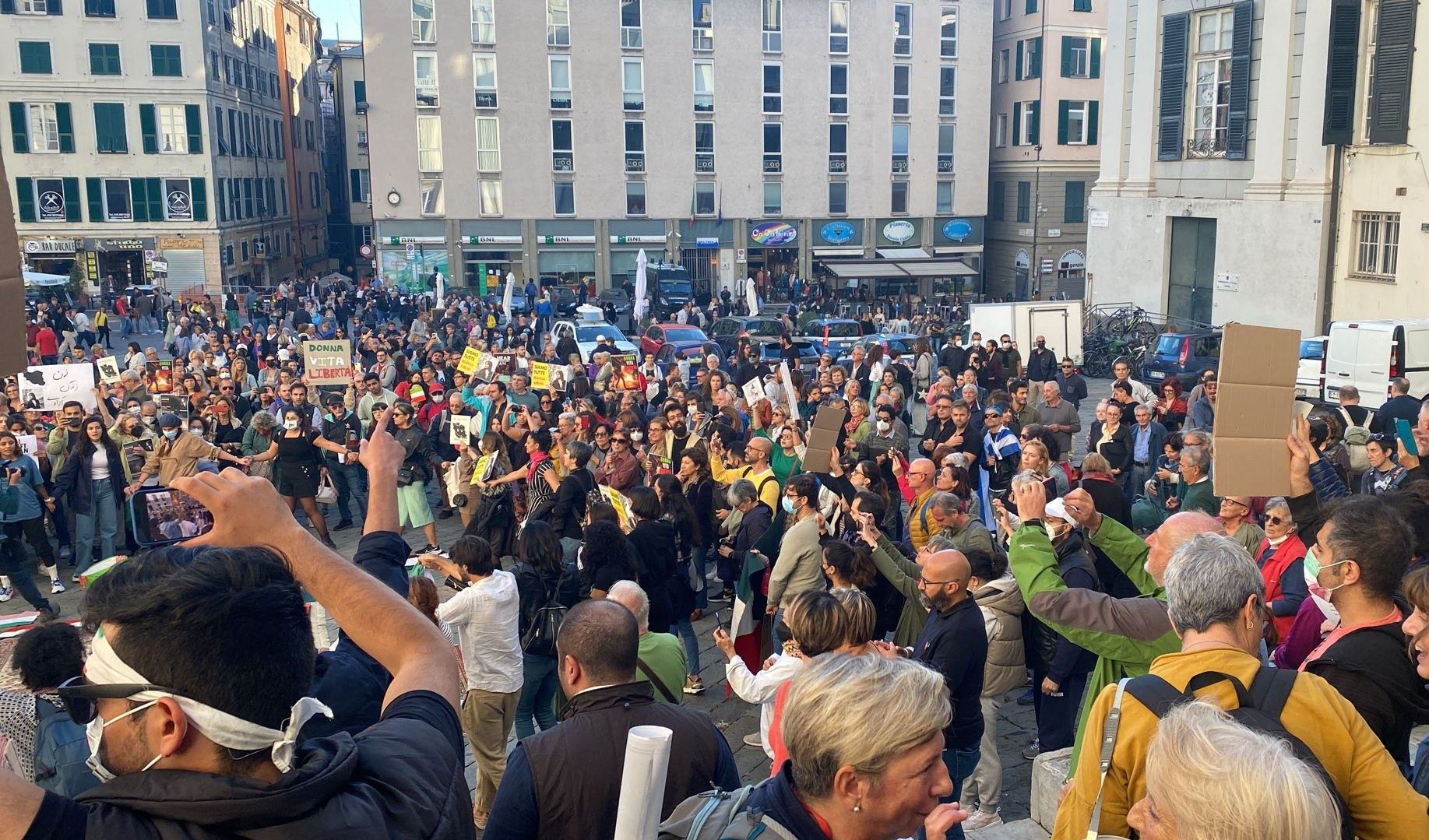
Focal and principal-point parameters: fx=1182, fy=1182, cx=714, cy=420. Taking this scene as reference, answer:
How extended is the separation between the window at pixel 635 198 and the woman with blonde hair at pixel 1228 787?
46.9 meters

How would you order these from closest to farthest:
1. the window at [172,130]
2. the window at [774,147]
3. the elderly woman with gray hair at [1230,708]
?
the elderly woman with gray hair at [1230,708], the window at [172,130], the window at [774,147]

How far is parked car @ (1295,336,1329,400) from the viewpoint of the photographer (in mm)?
19109

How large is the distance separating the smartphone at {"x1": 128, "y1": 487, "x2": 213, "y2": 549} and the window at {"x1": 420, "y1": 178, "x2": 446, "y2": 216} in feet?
120

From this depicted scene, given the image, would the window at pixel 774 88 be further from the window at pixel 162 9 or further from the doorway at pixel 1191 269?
the window at pixel 162 9

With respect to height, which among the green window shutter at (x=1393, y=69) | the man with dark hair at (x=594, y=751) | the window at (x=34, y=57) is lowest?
the man with dark hair at (x=594, y=751)

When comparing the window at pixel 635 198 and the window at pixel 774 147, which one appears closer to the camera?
the window at pixel 635 198

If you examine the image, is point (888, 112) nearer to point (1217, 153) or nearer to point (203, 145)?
point (1217, 153)

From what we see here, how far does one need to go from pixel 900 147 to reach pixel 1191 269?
877 inches

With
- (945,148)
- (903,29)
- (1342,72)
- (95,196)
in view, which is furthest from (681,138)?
(1342,72)

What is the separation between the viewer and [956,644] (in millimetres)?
5258

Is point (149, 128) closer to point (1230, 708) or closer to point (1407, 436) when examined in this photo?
point (1407, 436)

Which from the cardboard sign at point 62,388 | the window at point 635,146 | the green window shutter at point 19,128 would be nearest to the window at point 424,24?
the window at point 635,146

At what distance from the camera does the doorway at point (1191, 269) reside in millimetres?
29016

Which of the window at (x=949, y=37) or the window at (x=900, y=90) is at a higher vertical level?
the window at (x=949, y=37)
